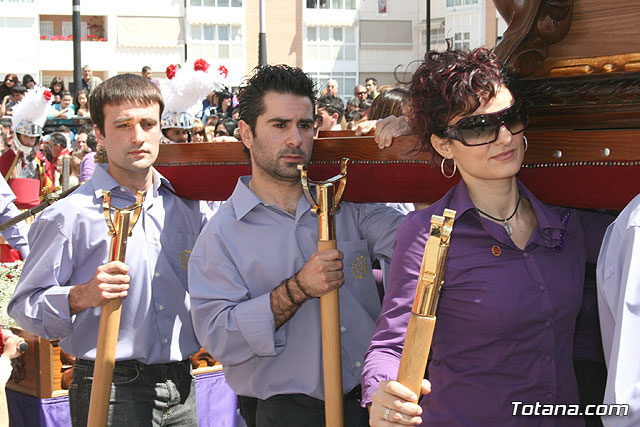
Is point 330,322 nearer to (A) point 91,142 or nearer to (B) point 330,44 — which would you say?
(A) point 91,142

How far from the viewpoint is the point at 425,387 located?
1.90 m

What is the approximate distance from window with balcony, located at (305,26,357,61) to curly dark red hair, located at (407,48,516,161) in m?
35.4

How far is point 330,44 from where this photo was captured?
123 feet

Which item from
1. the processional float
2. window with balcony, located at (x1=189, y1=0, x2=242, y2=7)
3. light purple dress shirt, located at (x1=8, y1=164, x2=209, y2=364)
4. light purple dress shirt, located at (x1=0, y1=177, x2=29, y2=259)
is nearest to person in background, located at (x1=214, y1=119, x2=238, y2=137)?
light purple dress shirt, located at (x1=0, y1=177, x2=29, y2=259)

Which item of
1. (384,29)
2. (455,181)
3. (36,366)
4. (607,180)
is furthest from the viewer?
(384,29)

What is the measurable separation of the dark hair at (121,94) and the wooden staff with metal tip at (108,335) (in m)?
0.55

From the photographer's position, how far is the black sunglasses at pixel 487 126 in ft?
7.12

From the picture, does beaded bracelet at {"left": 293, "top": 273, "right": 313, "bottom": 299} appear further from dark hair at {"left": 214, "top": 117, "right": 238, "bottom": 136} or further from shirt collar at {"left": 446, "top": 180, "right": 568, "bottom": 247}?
dark hair at {"left": 214, "top": 117, "right": 238, "bottom": 136}

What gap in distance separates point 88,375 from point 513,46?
6.89ft

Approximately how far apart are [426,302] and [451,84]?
0.77 meters

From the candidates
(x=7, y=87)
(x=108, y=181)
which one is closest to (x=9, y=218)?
(x=108, y=181)

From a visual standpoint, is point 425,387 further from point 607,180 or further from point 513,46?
point 513,46

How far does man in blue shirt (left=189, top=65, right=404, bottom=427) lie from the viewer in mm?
2773

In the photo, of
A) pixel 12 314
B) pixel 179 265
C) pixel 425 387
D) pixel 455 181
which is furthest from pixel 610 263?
pixel 12 314
